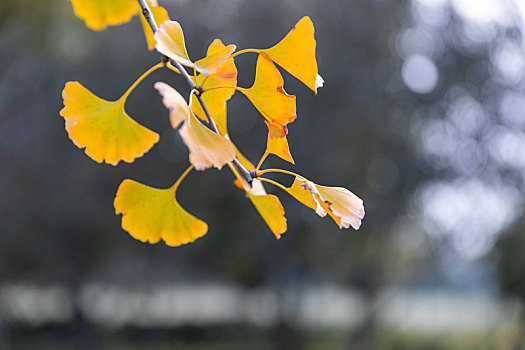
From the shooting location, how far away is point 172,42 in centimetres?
18

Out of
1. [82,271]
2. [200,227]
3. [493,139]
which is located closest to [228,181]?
[82,271]

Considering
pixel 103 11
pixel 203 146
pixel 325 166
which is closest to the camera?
pixel 203 146

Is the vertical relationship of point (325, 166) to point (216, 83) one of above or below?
below

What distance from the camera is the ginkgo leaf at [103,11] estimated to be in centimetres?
28

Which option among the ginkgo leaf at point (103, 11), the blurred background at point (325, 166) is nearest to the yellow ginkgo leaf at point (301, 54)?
the ginkgo leaf at point (103, 11)

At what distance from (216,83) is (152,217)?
66 millimetres

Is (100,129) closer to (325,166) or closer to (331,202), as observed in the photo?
(331,202)

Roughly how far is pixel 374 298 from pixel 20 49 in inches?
131

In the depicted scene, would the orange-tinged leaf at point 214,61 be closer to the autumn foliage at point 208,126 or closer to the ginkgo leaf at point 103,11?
the autumn foliage at point 208,126

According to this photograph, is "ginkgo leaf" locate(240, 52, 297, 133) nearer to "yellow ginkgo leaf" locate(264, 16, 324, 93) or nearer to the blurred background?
"yellow ginkgo leaf" locate(264, 16, 324, 93)

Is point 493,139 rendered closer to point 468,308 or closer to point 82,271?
point 468,308

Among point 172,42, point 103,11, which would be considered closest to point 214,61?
point 172,42

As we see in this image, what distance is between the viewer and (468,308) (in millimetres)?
4758

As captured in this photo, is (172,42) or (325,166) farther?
(325,166)
